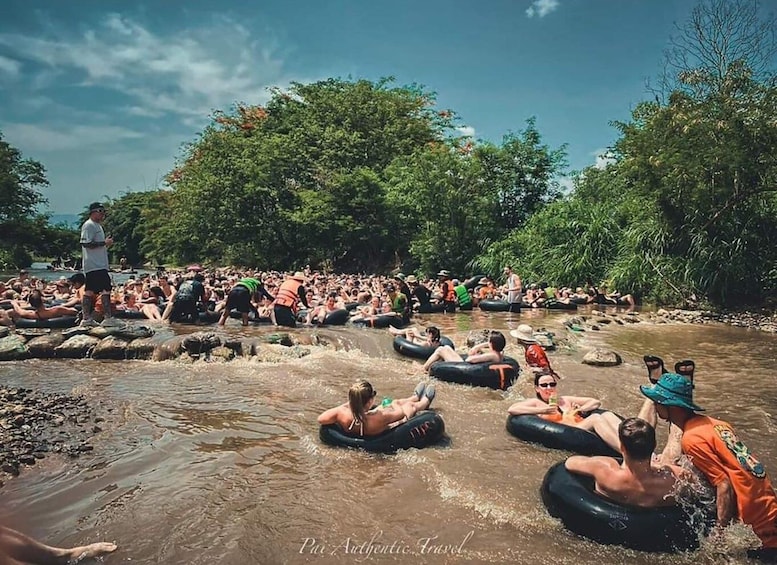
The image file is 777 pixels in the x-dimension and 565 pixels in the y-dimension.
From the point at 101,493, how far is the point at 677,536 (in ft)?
15.5

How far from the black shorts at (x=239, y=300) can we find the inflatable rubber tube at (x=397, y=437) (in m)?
7.49

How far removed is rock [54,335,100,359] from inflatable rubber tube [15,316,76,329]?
176 cm

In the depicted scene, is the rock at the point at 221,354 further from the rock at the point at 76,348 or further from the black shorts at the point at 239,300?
the black shorts at the point at 239,300

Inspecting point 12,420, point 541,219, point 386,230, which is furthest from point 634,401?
point 386,230

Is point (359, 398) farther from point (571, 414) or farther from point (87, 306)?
point (87, 306)

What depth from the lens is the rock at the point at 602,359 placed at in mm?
10094

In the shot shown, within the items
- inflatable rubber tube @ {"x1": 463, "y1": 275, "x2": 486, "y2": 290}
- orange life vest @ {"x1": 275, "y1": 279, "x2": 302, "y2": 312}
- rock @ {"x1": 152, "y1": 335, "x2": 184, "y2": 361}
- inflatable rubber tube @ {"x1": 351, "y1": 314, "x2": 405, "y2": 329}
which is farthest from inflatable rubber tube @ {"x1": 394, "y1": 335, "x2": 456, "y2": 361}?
inflatable rubber tube @ {"x1": 463, "y1": 275, "x2": 486, "y2": 290}

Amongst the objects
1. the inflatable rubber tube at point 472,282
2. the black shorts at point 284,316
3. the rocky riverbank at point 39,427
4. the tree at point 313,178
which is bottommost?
the rocky riverbank at point 39,427

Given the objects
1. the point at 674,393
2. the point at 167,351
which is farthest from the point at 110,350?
the point at 674,393

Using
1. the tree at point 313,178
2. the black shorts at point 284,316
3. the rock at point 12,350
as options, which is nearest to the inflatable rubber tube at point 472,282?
the tree at point 313,178

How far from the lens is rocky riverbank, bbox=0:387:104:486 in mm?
5652

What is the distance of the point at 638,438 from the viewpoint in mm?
Answer: 4004

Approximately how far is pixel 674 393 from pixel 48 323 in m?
12.2

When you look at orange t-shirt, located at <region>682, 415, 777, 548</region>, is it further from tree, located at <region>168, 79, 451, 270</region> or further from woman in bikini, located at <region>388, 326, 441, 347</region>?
tree, located at <region>168, 79, 451, 270</region>
